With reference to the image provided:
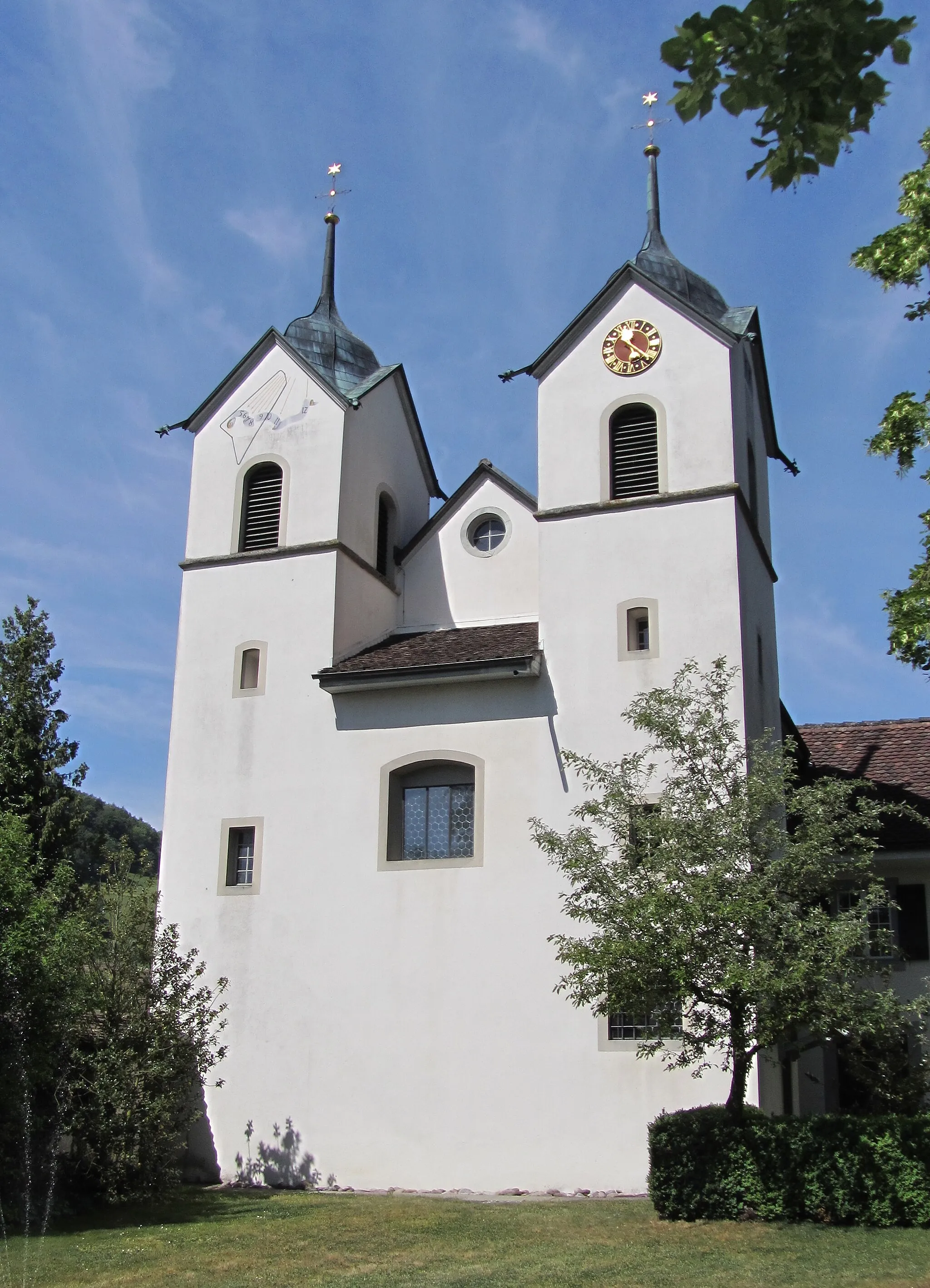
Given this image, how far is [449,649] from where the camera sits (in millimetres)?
21844

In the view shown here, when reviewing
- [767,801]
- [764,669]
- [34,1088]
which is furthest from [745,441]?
[34,1088]

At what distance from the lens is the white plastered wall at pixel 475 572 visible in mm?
23328

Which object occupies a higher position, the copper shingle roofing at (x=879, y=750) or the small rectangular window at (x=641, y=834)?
the copper shingle roofing at (x=879, y=750)

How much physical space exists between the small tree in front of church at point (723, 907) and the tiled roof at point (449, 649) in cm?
476

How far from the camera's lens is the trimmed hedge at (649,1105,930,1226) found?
13859 millimetres

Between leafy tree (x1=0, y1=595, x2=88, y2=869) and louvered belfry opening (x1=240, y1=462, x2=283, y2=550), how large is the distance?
4721 mm

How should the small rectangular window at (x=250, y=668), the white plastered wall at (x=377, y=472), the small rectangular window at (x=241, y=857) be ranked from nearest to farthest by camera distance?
the small rectangular window at (x=241, y=857) → the small rectangular window at (x=250, y=668) → the white plastered wall at (x=377, y=472)

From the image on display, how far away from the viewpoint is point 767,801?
1491 cm

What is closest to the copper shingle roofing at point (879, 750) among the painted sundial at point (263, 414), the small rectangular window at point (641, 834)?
the small rectangular window at point (641, 834)

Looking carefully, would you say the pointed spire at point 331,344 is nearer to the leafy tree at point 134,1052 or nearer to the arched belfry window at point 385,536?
the arched belfry window at point 385,536

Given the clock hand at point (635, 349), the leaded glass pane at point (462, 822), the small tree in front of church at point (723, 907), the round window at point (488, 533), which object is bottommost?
the small tree in front of church at point (723, 907)

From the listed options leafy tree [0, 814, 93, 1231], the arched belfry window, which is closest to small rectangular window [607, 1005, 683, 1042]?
leafy tree [0, 814, 93, 1231]

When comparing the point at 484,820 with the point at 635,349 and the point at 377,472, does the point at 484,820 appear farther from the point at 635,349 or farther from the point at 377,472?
the point at 635,349

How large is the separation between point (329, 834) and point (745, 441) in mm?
9561
